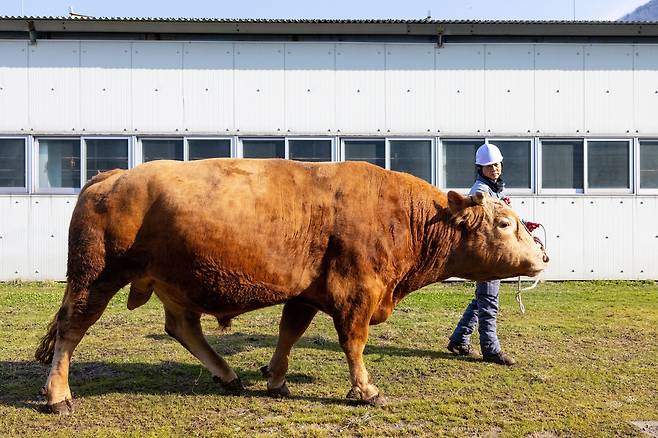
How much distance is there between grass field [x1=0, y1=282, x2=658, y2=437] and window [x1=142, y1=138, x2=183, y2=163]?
14.4ft

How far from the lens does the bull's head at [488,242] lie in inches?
254

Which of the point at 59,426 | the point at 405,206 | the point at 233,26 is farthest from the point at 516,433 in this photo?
the point at 233,26

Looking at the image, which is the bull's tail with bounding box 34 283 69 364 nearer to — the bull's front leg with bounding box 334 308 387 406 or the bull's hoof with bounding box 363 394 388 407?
the bull's front leg with bounding box 334 308 387 406

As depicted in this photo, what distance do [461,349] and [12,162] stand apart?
10331mm

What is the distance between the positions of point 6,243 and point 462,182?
9.18 metres

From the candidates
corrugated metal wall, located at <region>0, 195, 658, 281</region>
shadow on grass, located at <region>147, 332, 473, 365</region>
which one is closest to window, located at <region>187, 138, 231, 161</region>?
corrugated metal wall, located at <region>0, 195, 658, 281</region>

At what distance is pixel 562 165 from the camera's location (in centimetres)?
1466

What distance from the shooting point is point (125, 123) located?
14367mm

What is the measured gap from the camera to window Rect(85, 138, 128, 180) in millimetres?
14320

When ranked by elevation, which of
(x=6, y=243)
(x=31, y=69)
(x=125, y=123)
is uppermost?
(x=31, y=69)

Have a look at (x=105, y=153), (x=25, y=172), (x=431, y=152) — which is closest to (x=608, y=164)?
(x=431, y=152)

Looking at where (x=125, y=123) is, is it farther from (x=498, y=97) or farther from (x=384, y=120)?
(x=498, y=97)

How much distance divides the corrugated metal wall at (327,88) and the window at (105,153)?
0.84ft

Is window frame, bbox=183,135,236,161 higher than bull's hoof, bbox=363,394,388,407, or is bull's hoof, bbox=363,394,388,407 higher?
window frame, bbox=183,135,236,161
